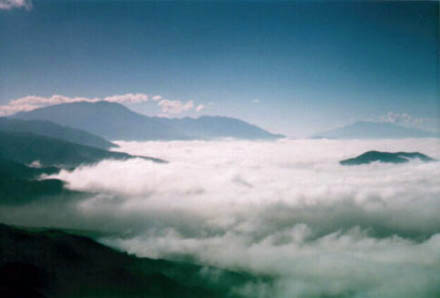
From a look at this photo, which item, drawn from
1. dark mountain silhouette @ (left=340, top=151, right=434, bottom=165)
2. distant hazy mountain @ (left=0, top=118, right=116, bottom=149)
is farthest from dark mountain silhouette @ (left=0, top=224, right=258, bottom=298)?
distant hazy mountain @ (left=0, top=118, right=116, bottom=149)

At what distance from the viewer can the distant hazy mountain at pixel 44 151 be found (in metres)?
108

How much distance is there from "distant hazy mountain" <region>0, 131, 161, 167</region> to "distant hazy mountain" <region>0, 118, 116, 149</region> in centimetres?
1621

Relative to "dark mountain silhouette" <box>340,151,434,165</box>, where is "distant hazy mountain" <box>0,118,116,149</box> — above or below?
above

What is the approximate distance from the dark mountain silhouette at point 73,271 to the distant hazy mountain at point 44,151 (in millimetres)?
67900

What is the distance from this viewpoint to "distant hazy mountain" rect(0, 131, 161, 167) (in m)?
108

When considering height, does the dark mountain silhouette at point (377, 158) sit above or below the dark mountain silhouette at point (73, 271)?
above

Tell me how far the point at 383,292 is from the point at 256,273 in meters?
41.3

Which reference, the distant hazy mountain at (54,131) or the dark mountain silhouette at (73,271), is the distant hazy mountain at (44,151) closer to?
the distant hazy mountain at (54,131)

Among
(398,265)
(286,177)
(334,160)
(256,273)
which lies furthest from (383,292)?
(334,160)

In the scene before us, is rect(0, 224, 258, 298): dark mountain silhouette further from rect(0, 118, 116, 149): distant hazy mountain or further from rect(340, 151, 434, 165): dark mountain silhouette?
rect(0, 118, 116, 149): distant hazy mountain

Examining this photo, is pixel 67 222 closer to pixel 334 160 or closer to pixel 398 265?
pixel 398 265

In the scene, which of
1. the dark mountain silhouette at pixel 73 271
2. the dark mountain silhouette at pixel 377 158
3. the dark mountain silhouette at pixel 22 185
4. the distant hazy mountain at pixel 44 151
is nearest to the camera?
the dark mountain silhouette at pixel 73 271

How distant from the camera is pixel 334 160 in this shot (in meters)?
126

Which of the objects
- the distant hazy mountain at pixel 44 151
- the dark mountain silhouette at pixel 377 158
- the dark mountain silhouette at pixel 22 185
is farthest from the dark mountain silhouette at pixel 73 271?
the dark mountain silhouette at pixel 377 158
